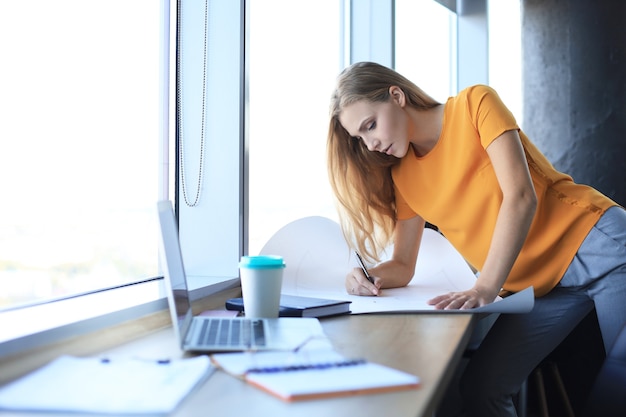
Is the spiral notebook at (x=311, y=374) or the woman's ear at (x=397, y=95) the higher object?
the woman's ear at (x=397, y=95)

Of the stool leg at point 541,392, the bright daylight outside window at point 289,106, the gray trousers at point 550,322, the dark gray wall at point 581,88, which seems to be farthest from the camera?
the dark gray wall at point 581,88

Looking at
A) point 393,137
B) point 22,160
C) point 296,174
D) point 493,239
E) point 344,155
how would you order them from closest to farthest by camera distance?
1. point 22,160
2. point 493,239
3. point 393,137
4. point 344,155
5. point 296,174

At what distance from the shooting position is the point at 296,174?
2701 millimetres

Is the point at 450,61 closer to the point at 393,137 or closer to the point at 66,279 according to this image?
the point at 393,137

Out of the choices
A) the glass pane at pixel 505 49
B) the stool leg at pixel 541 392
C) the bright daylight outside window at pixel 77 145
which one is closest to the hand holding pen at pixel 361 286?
the bright daylight outside window at pixel 77 145

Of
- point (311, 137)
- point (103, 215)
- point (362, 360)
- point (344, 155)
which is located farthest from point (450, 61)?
point (362, 360)

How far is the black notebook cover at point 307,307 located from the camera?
128cm

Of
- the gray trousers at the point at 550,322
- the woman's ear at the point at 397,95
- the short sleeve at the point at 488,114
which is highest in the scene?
the woman's ear at the point at 397,95

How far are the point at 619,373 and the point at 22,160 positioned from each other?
1.33 metres

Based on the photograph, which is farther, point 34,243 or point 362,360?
point 34,243

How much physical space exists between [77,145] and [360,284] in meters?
0.75

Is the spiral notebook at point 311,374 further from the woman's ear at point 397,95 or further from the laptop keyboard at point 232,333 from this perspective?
the woman's ear at point 397,95

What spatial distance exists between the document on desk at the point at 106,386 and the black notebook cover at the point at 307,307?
14.8 inches

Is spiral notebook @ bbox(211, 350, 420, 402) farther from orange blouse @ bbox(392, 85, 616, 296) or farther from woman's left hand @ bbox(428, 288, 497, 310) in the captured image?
orange blouse @ bbox(392, 85, 616, 296)
